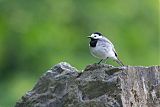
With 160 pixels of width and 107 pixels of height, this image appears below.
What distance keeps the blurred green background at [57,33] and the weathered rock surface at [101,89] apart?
6.19m

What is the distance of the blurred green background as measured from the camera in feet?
38.7

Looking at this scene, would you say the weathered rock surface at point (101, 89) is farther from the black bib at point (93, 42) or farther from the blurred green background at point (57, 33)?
the blurred green background at point (57, 33)

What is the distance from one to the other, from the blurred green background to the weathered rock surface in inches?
244

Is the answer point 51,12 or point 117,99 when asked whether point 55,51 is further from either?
point 117,99

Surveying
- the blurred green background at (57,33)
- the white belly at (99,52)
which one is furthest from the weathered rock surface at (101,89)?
the blurred green background at (57,33)

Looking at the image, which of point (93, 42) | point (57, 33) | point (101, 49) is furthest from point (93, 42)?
point (57, 33)

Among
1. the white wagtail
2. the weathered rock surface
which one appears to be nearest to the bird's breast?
the white wagtail

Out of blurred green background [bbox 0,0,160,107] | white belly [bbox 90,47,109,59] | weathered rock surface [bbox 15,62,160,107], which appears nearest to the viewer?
weathered rock surface [bbox 15,62,160,107]

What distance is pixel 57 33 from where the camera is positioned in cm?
1216

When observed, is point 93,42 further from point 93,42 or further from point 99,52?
point 99,52

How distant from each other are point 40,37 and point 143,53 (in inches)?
70.7

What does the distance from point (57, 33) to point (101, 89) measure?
7205mm

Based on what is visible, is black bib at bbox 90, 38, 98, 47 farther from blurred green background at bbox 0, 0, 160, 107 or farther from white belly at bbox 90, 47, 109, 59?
blurred green background at bbox 0, 0, 160, 107

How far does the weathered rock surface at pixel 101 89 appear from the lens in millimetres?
4934
